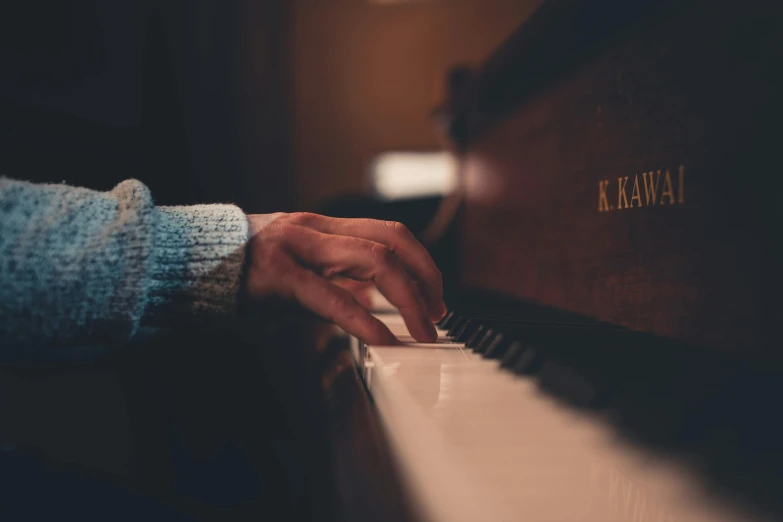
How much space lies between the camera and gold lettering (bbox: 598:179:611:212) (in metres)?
0.64

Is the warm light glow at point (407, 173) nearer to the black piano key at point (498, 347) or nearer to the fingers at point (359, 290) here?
the fingers at point (359, 290)

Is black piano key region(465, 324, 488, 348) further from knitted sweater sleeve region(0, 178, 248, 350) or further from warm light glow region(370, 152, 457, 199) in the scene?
warm light glow region(370, 152, 457, 199)

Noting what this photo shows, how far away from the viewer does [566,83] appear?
0.77m

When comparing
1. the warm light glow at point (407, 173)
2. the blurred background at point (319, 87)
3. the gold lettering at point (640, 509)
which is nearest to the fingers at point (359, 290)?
the gold lettering at point (640, 509)

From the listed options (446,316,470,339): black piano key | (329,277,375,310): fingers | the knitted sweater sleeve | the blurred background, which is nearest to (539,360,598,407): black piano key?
(446,316,470,339): black piano key

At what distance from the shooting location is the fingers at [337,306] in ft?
1.88

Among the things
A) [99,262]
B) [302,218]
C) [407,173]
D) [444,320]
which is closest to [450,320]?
[444,320]

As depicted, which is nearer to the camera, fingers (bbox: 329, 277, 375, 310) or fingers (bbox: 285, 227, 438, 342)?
fingers (bbox: 285, 227, 438, 342)

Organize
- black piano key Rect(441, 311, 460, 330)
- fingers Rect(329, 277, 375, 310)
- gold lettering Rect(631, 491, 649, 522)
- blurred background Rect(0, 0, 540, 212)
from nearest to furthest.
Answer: gold lettering Rect(631, 491, 649, 522) < black piano key Rect(441, 311, 460, 330) < fingers Rect(329, 277, 375, 310) < blurred background Rect(0, 0, 540, 212)

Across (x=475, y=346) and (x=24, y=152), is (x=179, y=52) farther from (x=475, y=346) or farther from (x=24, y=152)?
(x=475, y=346)

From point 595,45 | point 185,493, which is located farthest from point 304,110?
point 595,45

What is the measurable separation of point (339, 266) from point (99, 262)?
23 centimetres

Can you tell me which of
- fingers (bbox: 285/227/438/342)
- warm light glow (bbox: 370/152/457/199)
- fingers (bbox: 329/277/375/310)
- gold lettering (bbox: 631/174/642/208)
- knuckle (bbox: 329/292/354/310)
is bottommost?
fingers (bbox: 329/277/375/310)

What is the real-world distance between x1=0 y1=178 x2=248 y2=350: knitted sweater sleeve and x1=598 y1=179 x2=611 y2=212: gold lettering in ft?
1.26
